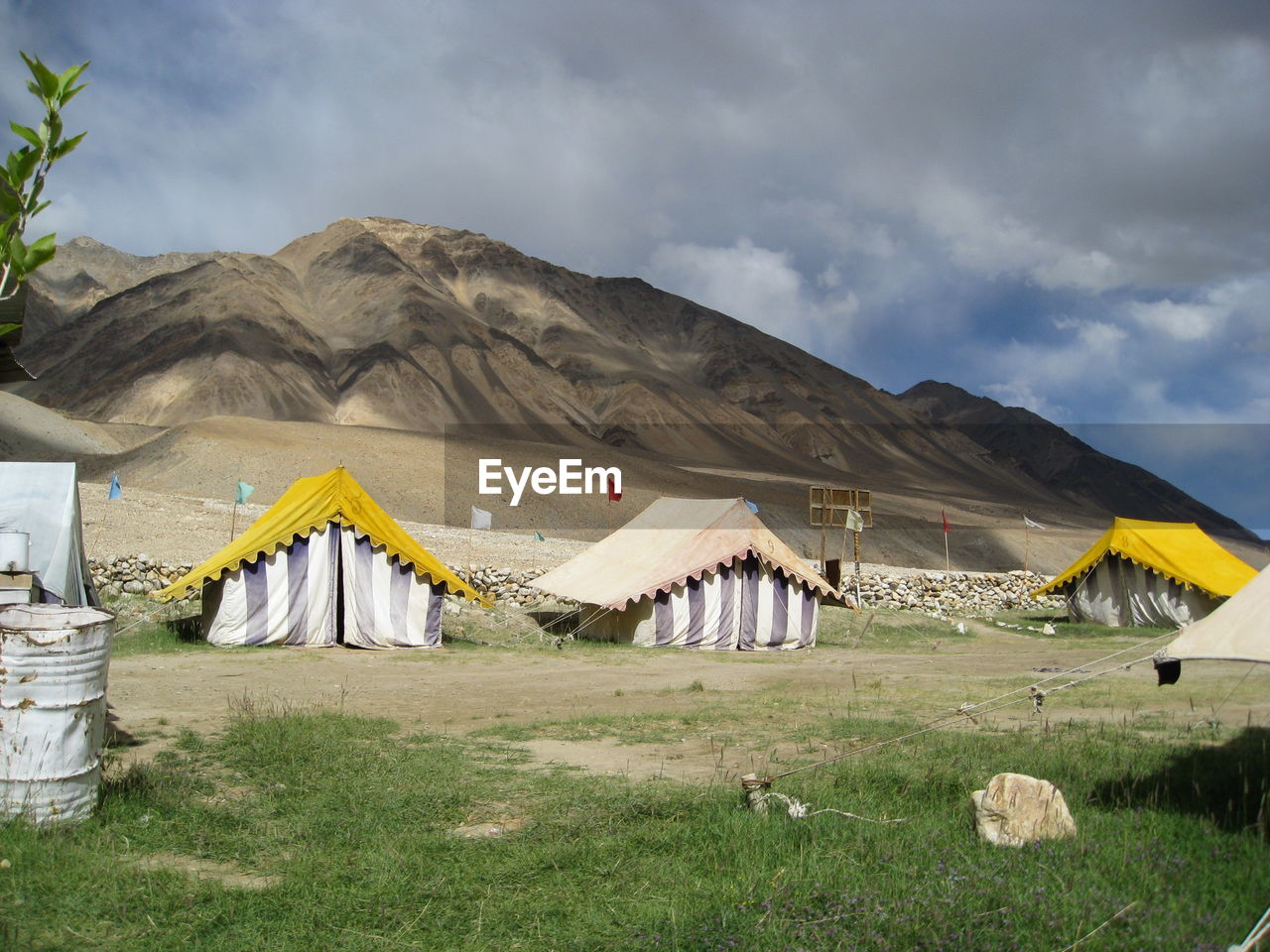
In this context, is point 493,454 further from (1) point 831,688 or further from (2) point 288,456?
(1) point 831,688

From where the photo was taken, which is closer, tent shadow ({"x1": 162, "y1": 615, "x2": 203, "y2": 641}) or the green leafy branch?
the green leafy branch

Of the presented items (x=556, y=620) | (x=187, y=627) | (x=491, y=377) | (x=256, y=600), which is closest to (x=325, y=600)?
(x=256, y=600)

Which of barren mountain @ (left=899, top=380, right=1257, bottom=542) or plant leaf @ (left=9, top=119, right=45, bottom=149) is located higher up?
barren mountain @ (left=899, top=380, right=1257, bottom=542)

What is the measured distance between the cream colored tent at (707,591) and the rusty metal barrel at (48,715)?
12.6 meters

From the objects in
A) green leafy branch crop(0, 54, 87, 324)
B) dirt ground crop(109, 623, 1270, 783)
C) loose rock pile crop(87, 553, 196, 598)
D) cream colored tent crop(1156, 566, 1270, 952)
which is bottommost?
dirt ground crop(109, 623, 1270, 783)

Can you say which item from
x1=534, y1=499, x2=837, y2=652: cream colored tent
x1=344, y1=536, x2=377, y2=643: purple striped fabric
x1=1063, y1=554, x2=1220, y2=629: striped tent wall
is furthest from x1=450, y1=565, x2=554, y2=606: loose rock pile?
x1=1063, y1=554, x2=1220, y2=629: striped tent wall

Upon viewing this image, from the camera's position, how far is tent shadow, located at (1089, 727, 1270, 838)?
229 inches

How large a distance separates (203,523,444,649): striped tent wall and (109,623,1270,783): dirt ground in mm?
488

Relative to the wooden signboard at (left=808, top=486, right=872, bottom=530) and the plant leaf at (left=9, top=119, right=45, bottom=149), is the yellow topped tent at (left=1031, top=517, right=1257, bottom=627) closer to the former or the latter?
the wooden signboard at (left=808, top=486, right=872, bottom=530)

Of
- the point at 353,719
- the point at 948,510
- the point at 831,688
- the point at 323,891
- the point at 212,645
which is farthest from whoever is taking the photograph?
the point at 948,510

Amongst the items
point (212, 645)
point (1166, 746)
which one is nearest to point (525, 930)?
point (1166, 746)

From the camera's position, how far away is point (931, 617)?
24.3 metres

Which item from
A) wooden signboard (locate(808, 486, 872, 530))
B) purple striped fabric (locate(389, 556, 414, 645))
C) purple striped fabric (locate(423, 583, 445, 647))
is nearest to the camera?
purple striped fabric (locate(389, 556, 414, 645))

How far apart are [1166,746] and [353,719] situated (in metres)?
7.05
